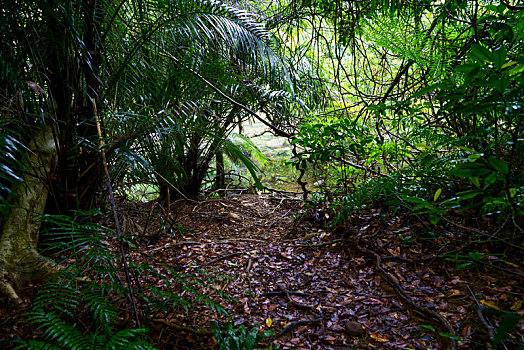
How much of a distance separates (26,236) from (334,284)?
5.57 ft

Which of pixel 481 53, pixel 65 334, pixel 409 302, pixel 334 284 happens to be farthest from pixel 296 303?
pixel 481 53

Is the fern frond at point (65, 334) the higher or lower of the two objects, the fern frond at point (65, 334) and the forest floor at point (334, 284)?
the higher

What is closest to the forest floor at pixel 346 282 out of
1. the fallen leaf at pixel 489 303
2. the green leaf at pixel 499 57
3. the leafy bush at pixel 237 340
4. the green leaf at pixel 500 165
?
the fallen leaf at pixel 489 303

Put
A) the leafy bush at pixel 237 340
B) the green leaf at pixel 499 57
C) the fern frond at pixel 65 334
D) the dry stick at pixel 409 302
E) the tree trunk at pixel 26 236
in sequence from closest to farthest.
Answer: the green leaf at pixel 499 57
the fern frond at pixel 65 334
the leafy bush at pixel 237 340
the dry stick at pixel 409 302
the tree trunk at pixel 26 236

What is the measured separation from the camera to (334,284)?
66.3 inches

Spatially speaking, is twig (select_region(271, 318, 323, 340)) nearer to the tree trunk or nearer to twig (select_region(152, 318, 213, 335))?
twig (select_region(152, 318, 213, 335))

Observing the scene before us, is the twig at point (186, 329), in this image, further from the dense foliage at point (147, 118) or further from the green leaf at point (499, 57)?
the green leaf at point (499, 57)

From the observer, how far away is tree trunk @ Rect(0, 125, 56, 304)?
1451mm

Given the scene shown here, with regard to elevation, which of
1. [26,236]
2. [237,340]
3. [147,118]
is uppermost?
[147,118]

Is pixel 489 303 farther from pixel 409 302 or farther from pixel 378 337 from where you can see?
pixel 378 337

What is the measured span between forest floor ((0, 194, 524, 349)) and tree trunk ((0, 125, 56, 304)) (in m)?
0.29

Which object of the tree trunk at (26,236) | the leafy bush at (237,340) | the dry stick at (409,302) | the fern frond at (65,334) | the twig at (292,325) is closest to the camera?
the fern frond at (65,334)

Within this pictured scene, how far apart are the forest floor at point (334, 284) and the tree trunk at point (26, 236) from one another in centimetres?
29

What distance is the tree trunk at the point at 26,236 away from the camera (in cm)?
145
